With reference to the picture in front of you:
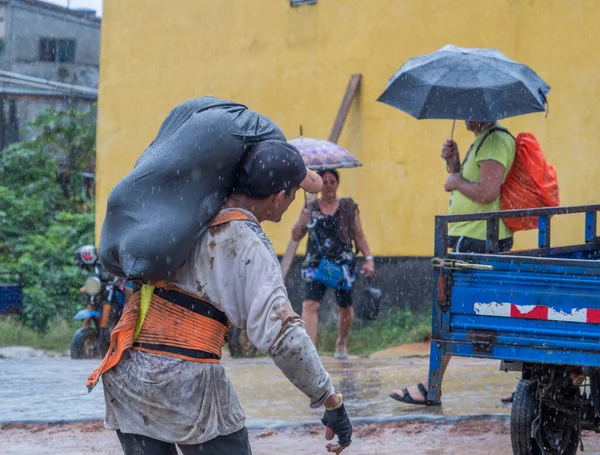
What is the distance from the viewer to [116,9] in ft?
54.7

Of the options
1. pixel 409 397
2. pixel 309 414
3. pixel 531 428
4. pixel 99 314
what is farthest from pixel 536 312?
pixel 99 314

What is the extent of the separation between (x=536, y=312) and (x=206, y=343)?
102 inches

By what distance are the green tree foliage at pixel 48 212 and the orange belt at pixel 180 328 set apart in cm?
1368

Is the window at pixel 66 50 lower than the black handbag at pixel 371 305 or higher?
higher

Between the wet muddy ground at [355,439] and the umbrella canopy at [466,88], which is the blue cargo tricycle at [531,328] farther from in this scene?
the umbrella canopy at [466,88]

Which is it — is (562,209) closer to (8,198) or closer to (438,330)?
(438,330)

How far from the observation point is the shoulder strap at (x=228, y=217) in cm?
334

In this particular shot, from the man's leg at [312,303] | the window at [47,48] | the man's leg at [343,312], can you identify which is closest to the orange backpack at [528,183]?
the man's leg at [312,303]

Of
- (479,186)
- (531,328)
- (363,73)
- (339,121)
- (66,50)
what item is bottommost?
(531,328)

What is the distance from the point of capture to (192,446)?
3350mm

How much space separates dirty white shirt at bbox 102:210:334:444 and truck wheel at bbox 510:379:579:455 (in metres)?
2.77

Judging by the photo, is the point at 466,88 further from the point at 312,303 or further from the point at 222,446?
the point at 222,446

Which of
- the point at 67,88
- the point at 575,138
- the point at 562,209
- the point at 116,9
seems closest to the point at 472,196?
the point at 562,209

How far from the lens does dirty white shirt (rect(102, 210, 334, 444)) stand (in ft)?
10.6
